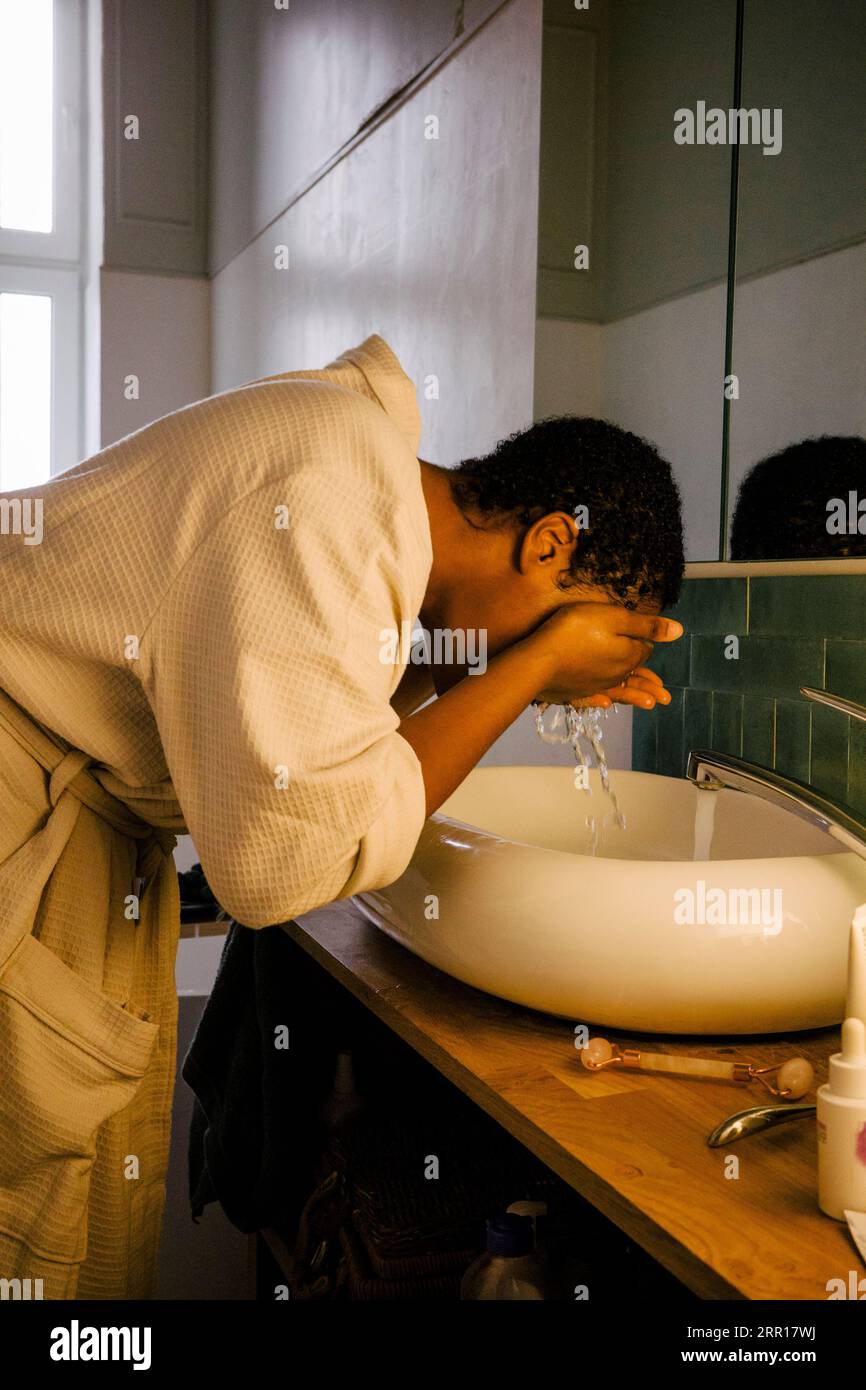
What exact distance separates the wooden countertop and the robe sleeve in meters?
0.16

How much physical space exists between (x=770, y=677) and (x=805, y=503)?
22 centimetres

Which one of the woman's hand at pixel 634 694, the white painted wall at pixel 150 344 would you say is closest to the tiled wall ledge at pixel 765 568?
the woman's hand at pixel 634 694

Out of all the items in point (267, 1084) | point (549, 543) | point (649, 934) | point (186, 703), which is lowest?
point (267, 1084)

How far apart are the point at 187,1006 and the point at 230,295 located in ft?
6.33

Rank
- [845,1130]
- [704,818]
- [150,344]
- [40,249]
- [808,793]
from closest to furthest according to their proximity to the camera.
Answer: [845,1130] → [808,793] → [704,818] → [150,344] → [40,249]

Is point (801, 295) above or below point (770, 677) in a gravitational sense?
above

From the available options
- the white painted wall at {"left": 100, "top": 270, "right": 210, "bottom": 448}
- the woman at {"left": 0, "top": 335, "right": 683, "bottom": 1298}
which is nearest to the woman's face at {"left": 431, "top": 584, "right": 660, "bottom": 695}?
the woman at {"left": 0, "top": 335, "right": 683, "bottom": 1298}

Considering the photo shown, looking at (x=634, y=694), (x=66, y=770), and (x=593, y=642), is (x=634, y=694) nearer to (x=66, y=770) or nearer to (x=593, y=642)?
(x=593, y=642)

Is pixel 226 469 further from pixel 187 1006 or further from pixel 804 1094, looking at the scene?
pixel 187 1006

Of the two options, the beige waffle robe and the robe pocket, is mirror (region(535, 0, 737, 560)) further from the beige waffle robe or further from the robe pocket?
the robe pocket

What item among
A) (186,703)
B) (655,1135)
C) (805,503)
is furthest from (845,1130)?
(805,503)

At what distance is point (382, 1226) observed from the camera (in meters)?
1.02

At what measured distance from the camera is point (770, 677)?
1.22 m

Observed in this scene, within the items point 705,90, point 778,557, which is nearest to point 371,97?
point 705,90
